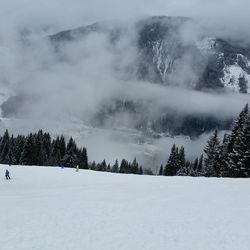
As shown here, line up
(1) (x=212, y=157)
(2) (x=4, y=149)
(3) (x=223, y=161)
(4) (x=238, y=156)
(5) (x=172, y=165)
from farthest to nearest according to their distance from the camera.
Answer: (2) (x=4, y=149) < (5) (x=172, y=165) < (1) (x=212, y=157) < (3) (x=223, y=161) < (4) (x=238, y=156)

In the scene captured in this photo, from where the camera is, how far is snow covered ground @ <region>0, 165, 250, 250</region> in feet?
71.6

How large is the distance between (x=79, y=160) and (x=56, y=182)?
3186 inches

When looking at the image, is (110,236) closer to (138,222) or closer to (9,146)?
(138,222)

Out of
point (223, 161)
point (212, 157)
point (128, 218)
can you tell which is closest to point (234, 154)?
point (223, 161)

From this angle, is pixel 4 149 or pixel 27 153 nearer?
pixel 27 153

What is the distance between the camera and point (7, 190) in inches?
1752

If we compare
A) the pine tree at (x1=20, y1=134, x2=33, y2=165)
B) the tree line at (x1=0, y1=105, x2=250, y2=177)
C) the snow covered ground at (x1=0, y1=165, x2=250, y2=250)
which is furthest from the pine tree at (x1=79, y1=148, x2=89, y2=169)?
the snow covered ground at (x1=0, y1=165, x2=250, y2=250)

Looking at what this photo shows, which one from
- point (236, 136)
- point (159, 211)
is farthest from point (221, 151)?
point (159, 211)

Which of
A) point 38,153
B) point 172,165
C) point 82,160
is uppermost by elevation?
point 172,165

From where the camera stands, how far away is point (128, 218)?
2730cm

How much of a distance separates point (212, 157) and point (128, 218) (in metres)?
57.4

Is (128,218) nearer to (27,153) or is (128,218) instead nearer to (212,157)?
(212,157)

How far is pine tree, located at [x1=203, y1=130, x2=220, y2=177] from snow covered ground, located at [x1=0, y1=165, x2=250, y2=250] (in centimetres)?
3299

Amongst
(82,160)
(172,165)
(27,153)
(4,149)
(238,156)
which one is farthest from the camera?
(82,160)
